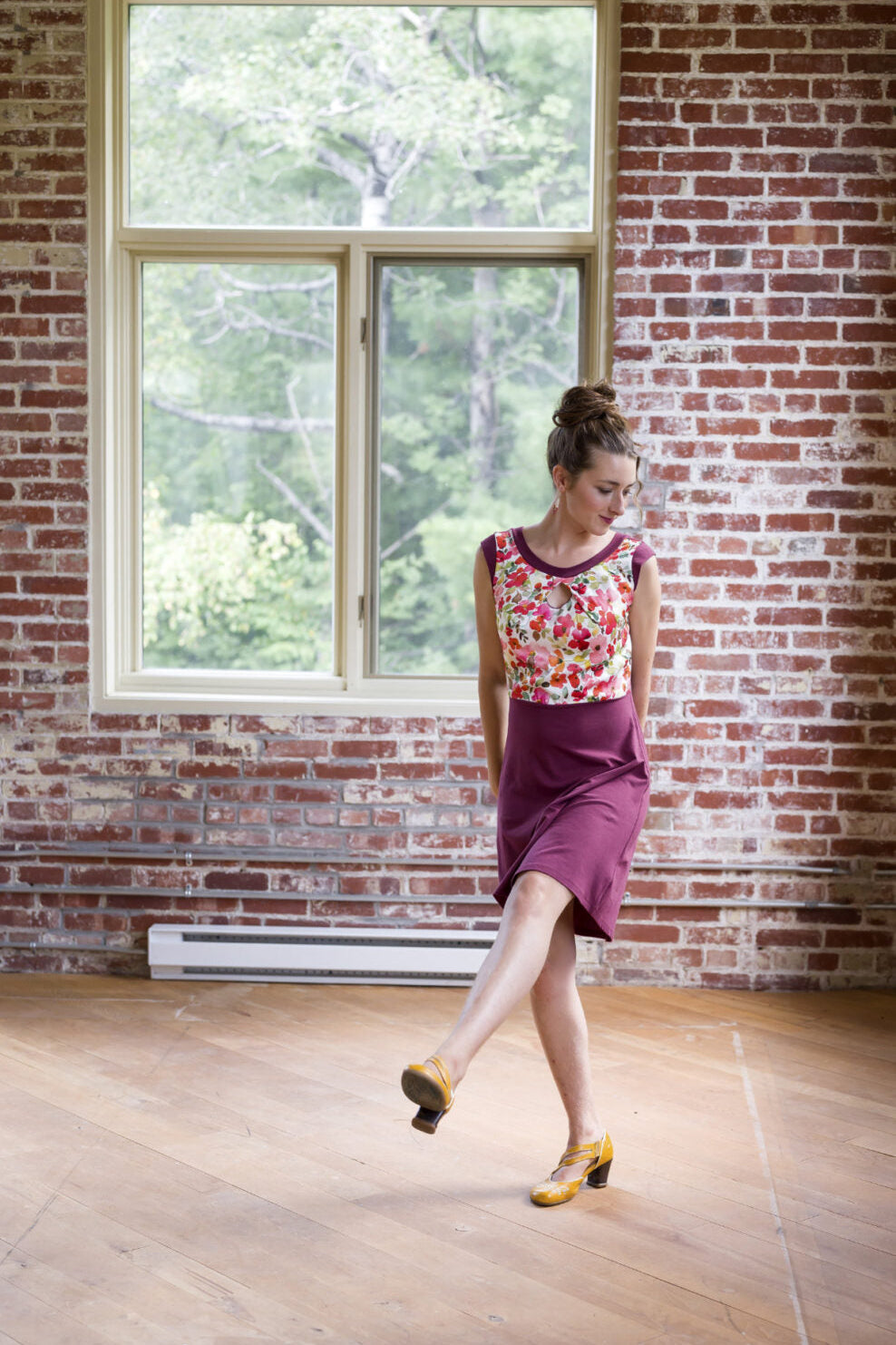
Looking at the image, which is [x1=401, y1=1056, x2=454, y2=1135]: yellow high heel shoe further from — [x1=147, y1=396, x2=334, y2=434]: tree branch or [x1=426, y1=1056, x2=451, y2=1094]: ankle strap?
[x1=147, y1=396, x2=334, y2=434]: tree branch

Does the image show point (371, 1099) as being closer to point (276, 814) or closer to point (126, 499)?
point (276, 814)

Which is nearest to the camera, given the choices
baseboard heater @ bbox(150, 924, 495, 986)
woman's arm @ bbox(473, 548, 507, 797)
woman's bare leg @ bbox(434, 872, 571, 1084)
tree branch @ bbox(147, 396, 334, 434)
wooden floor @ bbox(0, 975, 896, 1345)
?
wooden floor @ bbox(0, 975, 896, 1345)

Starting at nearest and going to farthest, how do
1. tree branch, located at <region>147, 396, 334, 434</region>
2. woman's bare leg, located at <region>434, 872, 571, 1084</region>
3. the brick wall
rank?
1. woman's bare leg, located at <region>434, 872, 571, 1084</region>
2. the brick wall
3. tree branch, located at <region>147, 396, 334, 434</region>

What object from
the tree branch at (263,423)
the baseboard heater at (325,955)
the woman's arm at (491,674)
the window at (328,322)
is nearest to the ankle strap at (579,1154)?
the woman's arm at (491,674)

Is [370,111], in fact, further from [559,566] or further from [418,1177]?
[418,1177]

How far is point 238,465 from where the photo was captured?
14.4 ft

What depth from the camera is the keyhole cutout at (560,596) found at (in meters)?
2.74

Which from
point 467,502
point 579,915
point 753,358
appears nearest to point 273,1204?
point 579,915

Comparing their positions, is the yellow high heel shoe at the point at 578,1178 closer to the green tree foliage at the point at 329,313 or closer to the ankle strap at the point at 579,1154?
the ankle strap at the point at 579,1154

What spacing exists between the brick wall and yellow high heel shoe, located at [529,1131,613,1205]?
4.90 feet

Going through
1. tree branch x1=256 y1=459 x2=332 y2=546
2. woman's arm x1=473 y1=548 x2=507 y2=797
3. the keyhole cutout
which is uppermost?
tree branch x1=256 y1=459 x2=332 y2=546

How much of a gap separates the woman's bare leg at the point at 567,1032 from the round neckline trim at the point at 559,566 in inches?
27.2

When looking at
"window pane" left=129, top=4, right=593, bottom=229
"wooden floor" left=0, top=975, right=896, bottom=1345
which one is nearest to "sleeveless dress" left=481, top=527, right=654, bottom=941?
"wooden floor" left=0, top=975, right=896, bottom=1345

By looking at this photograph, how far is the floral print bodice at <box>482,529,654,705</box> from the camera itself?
2.73 meters
